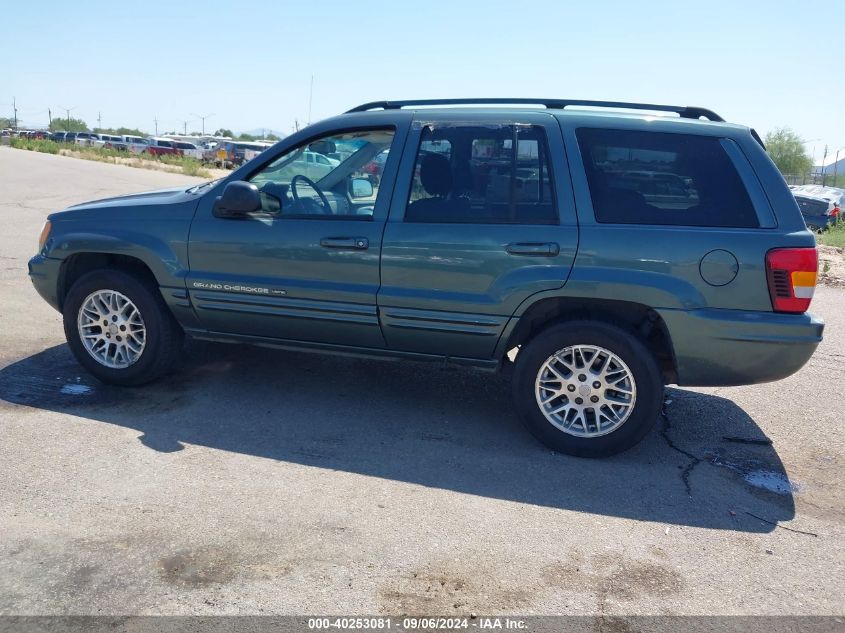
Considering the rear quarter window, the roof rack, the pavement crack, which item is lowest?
the pavement crack

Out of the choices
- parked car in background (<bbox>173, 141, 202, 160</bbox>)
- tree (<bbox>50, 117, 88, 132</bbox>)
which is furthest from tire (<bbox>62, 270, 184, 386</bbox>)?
tree (<bbox>50, 117, 88, 132</bbox>)

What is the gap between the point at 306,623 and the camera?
3062 millimetres

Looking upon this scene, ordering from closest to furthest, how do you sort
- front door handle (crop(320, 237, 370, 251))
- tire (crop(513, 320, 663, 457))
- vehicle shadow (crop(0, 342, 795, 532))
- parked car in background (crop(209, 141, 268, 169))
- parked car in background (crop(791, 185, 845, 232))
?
vehicle shadow (crop(0, 342, 795, 532)) → tire (crop(513, 320, 663, 457)) → front door handle (crop(320, 237, 370, 251)) → parked car in background (crop(791, 185, 845, 232)) → parked car in background (crop(209, 141, 268, 169))

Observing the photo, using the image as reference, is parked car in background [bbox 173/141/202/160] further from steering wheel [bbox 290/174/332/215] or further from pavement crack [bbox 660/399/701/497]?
pavement crack [bbox 660/399/701/497]

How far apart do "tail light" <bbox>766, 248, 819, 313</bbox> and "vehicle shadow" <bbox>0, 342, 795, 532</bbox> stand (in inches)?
41.4

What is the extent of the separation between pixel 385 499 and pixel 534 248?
5.44 feet

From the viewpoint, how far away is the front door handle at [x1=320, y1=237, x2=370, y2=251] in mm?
4914

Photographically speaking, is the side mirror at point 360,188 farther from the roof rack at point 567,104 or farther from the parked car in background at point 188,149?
the parked car in background at point 188,149

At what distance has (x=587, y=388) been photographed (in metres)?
4.71

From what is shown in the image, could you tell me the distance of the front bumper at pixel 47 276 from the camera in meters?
5.71

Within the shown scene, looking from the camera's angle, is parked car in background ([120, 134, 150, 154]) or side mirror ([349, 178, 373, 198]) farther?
parked car in background ([120, 134, 150, 154])

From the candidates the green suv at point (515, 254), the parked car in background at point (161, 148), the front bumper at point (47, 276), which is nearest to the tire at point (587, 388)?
the green suv at point (515, 254)

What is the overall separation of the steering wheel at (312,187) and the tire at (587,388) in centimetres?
156

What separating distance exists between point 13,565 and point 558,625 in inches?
89.2
